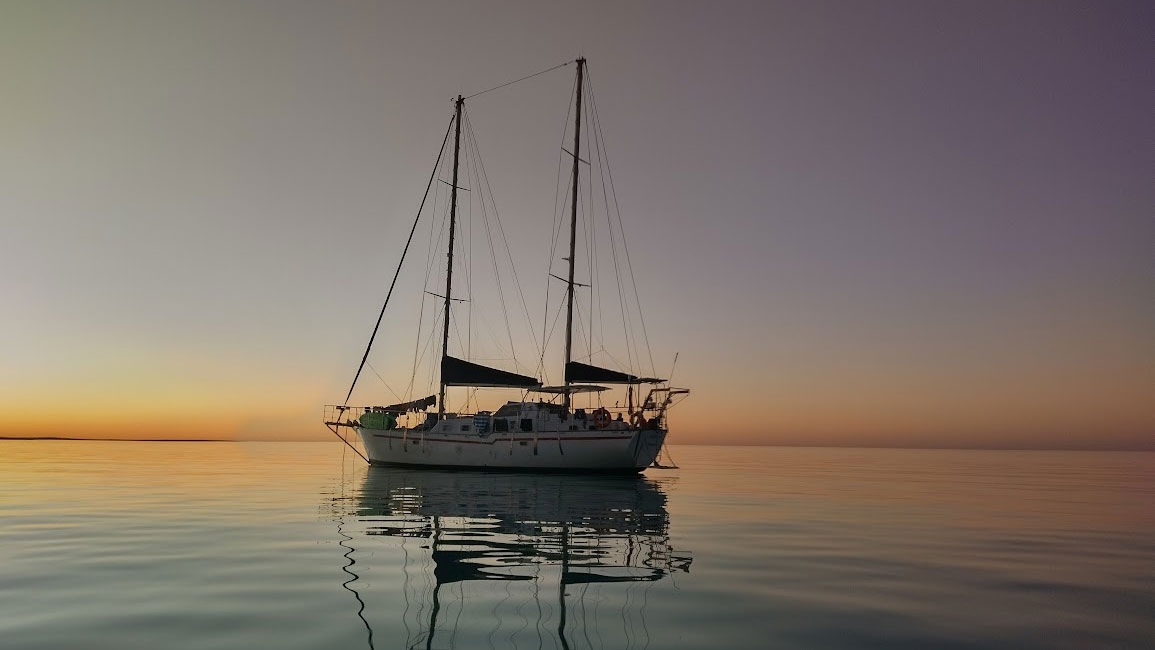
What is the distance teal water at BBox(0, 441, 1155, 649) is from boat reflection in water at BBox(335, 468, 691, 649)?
0.20 ft

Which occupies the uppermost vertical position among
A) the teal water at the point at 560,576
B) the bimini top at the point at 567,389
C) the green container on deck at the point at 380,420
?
the bimini top at the point at 567,389

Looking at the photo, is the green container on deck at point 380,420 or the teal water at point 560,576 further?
the green container on deck at point 380,420

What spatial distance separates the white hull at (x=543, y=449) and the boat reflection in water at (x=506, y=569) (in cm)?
1675

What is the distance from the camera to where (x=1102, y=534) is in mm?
21500

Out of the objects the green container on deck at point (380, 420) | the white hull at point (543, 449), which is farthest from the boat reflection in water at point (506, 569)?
the green container on deck at point (380, 420)

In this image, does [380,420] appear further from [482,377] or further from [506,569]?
[506,569]

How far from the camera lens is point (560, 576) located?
41.3 ft

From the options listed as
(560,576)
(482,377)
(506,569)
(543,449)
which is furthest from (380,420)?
(560,576)

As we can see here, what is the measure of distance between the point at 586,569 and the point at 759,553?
15.7 feet

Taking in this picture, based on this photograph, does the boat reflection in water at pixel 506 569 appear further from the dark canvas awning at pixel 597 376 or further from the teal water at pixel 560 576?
the dark canvas awning at pixel 597 376

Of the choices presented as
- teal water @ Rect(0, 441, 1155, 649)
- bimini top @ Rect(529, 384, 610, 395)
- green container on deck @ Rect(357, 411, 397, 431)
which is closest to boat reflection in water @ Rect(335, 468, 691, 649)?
teal water @ Rect(0, 441, 1155, 649)

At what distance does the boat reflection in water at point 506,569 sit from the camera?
892 cm

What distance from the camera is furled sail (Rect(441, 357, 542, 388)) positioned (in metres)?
50.1

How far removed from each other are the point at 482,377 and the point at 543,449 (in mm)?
7231
